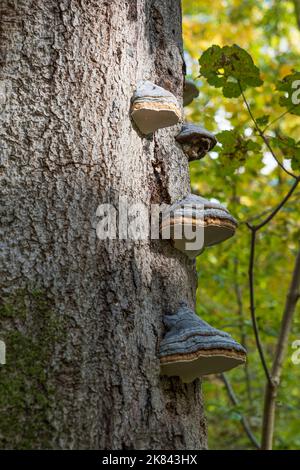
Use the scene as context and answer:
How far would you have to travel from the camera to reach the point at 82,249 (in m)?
2.00

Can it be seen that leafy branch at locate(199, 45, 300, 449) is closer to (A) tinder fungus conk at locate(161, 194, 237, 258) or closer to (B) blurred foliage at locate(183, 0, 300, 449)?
(B) blurred foliage at locate(183, 0, 300, 449)

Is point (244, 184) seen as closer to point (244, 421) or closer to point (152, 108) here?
point (244, 421)

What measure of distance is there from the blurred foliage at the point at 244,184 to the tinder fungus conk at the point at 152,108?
3.79 feet

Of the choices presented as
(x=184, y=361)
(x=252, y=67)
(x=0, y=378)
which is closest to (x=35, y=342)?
(x=0, y=378)

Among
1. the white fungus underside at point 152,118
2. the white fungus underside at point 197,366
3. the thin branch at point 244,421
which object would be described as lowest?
the white fungus underside at point 197,366

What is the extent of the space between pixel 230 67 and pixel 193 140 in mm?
1063

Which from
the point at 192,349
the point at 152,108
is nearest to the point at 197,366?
the point at 192,349

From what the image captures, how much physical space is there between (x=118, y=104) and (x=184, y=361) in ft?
3.67

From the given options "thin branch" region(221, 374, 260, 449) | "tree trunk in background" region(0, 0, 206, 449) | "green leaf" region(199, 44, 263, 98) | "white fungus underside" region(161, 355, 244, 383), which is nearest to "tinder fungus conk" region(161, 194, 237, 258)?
"tree trunk in background" region(0, 0, 206, 449)

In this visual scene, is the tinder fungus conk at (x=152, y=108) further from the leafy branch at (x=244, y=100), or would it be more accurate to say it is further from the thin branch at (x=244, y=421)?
the thin branch at (x=244, y=421)

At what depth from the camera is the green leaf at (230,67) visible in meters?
3.37

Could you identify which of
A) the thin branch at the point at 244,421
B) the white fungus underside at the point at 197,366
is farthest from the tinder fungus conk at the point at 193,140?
the thin branch at the point at 244,421

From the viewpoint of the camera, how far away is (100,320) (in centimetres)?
192
